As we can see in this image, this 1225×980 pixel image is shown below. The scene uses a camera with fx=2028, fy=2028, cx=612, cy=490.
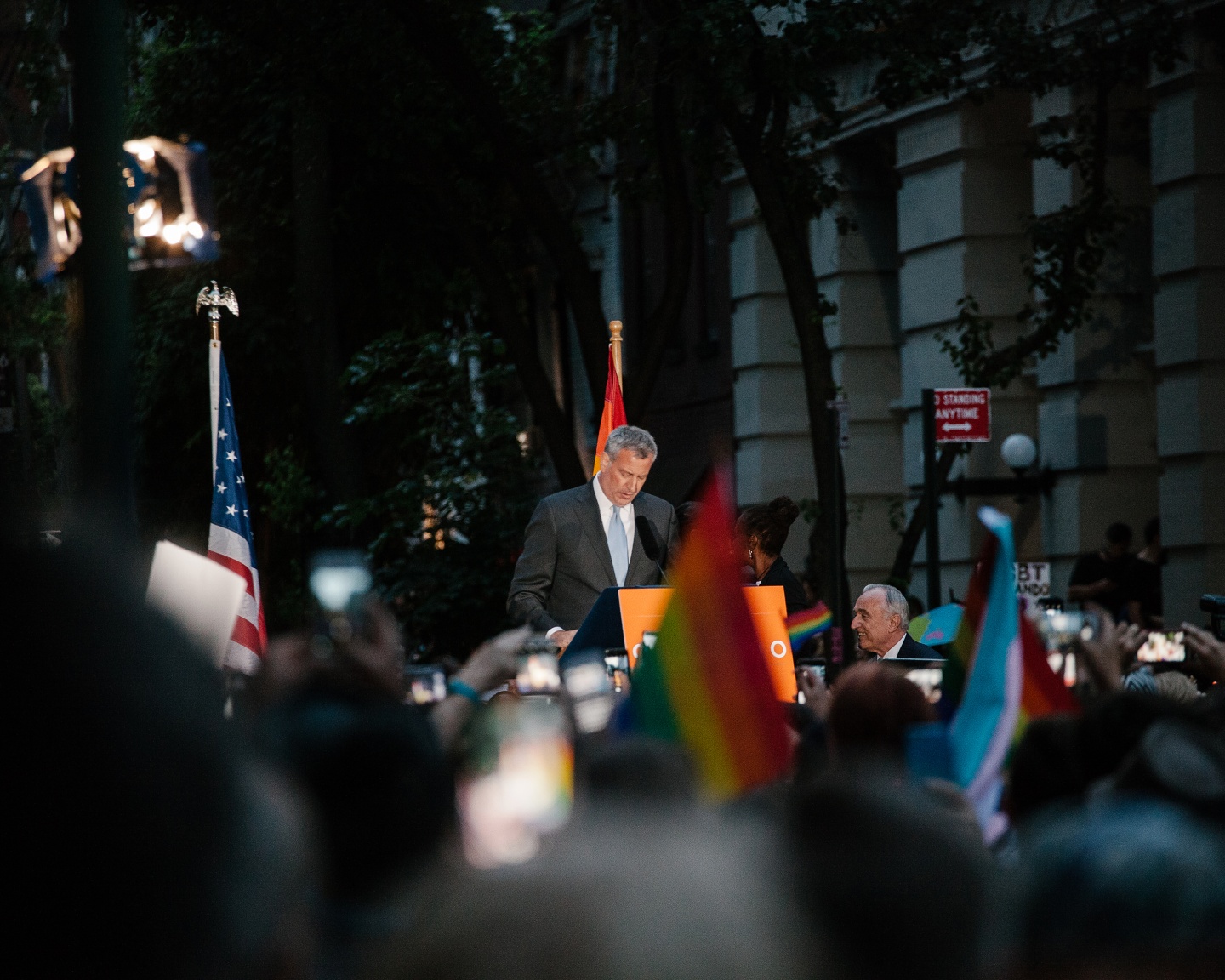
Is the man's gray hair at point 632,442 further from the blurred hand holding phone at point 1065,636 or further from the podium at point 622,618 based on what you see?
the blurred hand holding phone at point 1065,636

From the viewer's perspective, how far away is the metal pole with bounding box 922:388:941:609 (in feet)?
43.9

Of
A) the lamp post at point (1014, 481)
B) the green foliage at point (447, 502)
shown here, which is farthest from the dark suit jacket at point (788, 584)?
the green foliage at point (447, 502)

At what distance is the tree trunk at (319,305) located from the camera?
20062 mm

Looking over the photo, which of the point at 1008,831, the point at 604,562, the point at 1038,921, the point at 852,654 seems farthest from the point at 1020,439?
the point at 1038,921

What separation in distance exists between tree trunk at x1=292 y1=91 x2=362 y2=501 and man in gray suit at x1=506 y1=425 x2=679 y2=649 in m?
11.3

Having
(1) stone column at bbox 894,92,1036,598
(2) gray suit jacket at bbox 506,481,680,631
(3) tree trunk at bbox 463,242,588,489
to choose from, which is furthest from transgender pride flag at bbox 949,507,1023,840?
(1) stone column at bbox 894,92,1036,598

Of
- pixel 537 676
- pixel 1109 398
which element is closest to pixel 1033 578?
pixel 1109 398

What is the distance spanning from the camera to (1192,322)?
631 inches

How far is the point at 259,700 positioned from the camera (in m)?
3.03

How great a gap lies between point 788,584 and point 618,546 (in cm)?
99

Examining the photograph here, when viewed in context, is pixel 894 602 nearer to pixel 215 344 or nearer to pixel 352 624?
pixel 352 624

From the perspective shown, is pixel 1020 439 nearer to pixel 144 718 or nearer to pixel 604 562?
pixel 604 562

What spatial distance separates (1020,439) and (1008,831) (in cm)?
1484

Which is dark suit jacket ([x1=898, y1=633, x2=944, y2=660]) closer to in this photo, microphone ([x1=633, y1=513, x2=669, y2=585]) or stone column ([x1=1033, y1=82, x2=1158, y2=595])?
microphone ([x1=633, y1=513, x2=669, y2=585])
